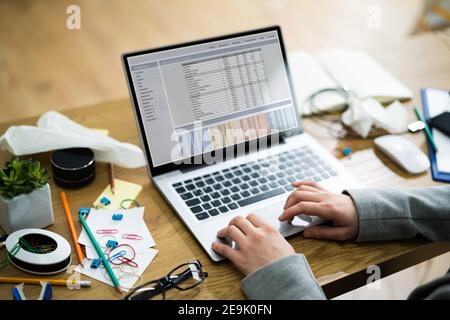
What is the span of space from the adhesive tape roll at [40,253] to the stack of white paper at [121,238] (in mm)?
37

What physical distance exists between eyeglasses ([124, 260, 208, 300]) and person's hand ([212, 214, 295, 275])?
57mm

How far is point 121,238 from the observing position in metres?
0.99

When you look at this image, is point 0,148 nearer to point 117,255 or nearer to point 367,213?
point 117,255

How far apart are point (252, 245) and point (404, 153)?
535 millimetres

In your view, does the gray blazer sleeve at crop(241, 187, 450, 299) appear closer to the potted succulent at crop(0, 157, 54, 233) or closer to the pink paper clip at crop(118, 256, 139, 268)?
the pink paper clip at crop(118, 256, 139, 268)

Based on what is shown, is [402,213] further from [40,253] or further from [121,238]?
[40,253]

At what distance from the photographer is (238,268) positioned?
3.01ft

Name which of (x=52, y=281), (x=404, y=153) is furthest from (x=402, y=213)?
(x=52, y=281)

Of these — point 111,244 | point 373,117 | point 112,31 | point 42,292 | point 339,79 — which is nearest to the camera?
point 42,292

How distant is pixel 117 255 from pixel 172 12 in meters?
2.68

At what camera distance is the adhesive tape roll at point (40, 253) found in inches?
34.8

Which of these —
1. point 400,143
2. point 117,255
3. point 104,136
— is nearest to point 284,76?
point 400,143

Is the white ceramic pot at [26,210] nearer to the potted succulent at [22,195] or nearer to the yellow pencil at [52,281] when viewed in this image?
the potted succulent at [22,195]

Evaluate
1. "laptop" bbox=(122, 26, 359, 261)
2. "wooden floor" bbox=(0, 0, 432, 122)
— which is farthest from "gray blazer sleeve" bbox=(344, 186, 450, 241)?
"wooden floor" bbox=(0, 0, 432, 122)
